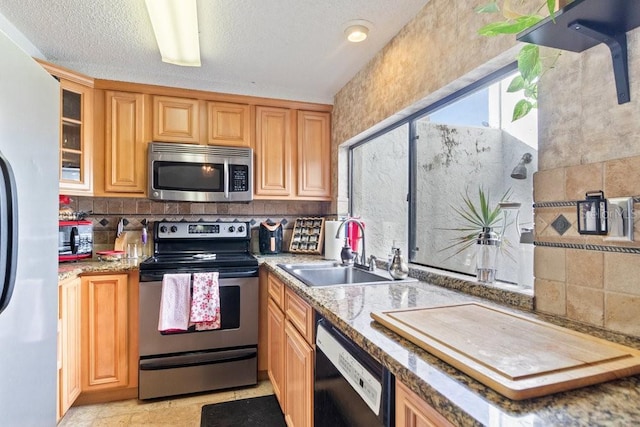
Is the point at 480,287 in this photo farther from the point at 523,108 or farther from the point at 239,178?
the point at 239,178

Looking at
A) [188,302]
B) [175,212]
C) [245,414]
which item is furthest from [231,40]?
[245,414]

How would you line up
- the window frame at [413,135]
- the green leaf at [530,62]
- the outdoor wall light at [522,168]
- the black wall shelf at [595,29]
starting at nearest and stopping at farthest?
the black wall shelf at [595,29] → the green leaf at [530,62] → the outdoor wall light at [522,168] → the window frame at [413,135]

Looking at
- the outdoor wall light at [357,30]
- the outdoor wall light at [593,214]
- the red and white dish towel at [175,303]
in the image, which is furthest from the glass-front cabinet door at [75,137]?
the outdoor wall light at [593,214]

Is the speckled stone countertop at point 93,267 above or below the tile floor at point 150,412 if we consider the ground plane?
above

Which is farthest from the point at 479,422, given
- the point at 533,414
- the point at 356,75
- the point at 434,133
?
the point at 356,75

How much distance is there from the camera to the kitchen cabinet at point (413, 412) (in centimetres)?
65

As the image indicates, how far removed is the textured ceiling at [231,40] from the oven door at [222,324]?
1544 mm

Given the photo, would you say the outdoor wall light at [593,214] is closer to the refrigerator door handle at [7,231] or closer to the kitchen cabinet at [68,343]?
the refrigerator door handle at [7,231]

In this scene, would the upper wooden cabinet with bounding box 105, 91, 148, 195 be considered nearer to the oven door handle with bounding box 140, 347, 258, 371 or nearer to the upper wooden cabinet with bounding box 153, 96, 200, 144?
the upper wooden cabinet with bounding box 153, 96, 200, 144

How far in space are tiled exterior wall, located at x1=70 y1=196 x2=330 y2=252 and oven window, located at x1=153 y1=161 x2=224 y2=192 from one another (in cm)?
33

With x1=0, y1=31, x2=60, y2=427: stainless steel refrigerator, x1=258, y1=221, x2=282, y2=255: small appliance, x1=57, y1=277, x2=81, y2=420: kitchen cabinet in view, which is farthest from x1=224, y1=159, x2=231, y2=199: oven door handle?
x1=0, y1=31, x2=60, y2=427: stainless steel refrigerator

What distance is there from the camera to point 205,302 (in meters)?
2.21

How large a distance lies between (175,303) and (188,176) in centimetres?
97

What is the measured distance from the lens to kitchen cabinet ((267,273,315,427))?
1.47m
